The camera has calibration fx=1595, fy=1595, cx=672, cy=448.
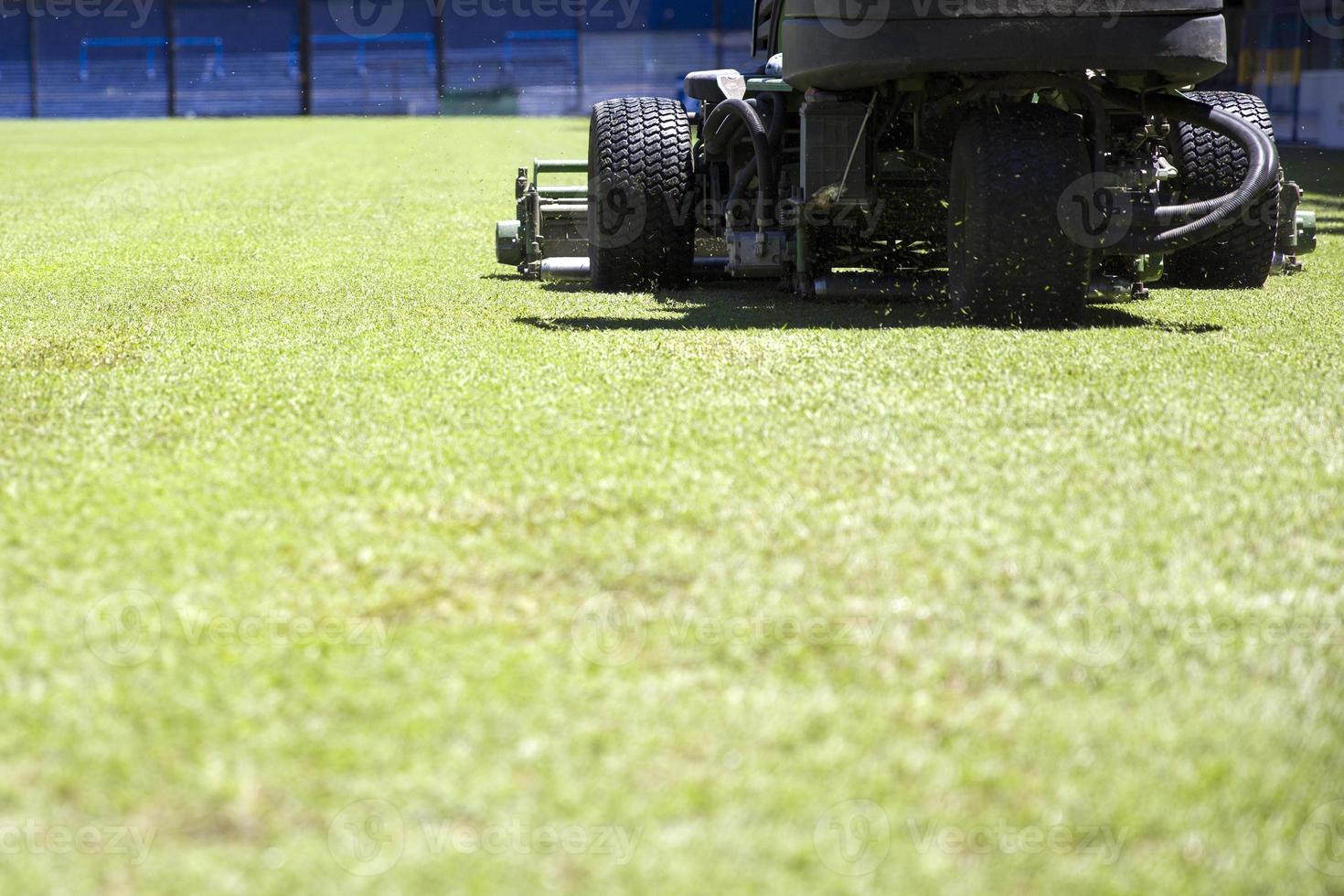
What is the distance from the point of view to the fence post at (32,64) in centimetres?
5644

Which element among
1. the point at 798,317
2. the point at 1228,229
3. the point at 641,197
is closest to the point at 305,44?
the point at 641,197

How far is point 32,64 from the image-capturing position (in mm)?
56688

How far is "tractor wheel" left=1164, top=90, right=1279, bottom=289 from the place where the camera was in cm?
784

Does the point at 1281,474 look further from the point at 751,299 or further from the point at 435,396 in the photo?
the point at 751,299

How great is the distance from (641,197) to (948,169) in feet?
5.06

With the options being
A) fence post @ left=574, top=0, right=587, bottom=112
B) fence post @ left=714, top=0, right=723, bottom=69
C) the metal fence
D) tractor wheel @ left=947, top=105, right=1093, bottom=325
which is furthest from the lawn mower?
the metal fence

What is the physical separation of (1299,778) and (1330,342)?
13.7 ft

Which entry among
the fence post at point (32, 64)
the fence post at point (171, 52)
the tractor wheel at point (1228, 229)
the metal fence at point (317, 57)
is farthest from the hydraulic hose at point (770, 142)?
the fence post at point (32, 64)

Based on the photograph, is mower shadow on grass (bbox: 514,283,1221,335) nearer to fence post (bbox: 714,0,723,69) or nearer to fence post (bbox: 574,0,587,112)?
fence post (bbox: 714,0,723,69)

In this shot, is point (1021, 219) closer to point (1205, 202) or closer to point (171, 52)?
point (1205, 202)

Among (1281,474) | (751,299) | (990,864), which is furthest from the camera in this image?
(751,299)

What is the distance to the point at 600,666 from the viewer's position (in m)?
2.62

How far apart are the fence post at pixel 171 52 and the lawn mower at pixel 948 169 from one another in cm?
4989

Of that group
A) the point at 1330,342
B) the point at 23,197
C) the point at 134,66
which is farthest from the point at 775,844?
the point at 134,66
